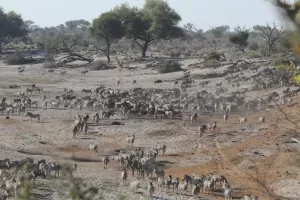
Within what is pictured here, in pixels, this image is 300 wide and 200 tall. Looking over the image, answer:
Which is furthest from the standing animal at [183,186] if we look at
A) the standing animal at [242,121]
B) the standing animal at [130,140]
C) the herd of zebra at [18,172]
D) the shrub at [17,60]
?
the shrub at [17,60]

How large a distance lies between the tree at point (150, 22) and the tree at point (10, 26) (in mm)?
21948

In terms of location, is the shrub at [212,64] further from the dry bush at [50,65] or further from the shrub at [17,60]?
the shrub at [17,60]

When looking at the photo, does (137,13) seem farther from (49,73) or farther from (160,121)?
(160,121)

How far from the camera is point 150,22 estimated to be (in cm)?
7969

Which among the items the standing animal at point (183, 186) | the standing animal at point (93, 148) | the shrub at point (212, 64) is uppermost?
the shrub at point (212, 64)

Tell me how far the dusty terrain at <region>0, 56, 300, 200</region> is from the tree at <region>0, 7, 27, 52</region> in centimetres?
5841

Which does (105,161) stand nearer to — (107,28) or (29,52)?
(107,28)

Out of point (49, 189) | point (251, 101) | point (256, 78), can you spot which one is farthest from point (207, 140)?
point (256, 78)

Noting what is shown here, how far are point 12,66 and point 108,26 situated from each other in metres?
14.0

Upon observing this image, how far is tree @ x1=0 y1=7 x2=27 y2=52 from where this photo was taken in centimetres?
9336

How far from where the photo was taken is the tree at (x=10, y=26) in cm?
9336

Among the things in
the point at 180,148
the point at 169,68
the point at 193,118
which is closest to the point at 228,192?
the point at 180,148

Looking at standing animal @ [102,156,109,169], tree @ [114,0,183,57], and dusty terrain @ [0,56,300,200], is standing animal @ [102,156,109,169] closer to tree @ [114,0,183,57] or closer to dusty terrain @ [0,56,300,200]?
dusty terrain @ [0,56,300,200]

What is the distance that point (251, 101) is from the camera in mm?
37312
